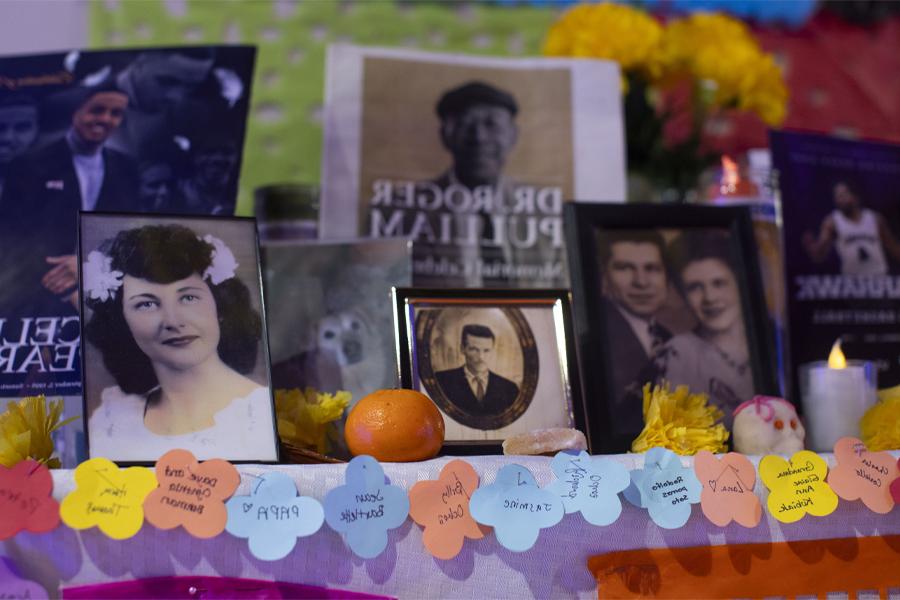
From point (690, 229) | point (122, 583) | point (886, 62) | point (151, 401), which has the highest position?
point (886, 62)

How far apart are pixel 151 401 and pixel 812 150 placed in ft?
2.69

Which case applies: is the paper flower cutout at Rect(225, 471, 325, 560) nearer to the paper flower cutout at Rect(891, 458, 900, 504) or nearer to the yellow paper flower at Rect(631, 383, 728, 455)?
the yellow paper flower at Rect(631, 383, 728, 455)

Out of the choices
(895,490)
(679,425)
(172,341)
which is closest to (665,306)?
(679,425)

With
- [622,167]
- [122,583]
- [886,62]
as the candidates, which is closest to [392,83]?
[622,167]

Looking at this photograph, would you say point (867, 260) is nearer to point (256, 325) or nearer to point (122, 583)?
point (256, 325)

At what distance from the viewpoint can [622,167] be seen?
3.53ft

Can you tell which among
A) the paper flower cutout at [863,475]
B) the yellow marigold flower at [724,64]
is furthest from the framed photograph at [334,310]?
the yellow marigold flower at [724,64]

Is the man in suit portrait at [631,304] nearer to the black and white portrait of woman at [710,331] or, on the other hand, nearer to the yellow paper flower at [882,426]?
the black and white portrait of woman at [710,331]

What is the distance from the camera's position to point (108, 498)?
594 millimetres

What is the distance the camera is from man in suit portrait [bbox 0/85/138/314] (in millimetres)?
845

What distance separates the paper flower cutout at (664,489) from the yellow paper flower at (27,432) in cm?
45

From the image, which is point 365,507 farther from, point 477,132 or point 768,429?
point 477,132

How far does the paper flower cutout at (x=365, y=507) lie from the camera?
0.61 metres

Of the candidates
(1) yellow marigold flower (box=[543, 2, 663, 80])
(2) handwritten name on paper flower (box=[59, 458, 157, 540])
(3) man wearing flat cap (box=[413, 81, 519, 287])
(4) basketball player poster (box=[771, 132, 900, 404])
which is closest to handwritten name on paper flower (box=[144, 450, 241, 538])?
(2) handwritten name on paper flower (box=[59, 458, 157, 540])
